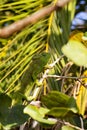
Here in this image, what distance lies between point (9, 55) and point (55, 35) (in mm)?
185

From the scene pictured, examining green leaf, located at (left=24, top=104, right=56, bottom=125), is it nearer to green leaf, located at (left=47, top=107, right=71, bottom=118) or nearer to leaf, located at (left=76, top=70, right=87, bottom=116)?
green leaf, located at (left=47, top=107, right=71, bottom=118)

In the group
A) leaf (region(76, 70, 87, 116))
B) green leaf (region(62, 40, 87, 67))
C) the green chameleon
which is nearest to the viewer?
green leaf (region(62, 40, 87, 67))

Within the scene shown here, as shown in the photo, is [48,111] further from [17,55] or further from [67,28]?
[67,28]

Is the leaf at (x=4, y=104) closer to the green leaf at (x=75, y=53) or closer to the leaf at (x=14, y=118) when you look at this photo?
the leaf at (x=14, y=118)

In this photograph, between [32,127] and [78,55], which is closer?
[78,55]

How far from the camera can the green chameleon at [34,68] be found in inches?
22.1

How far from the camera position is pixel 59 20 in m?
1.14

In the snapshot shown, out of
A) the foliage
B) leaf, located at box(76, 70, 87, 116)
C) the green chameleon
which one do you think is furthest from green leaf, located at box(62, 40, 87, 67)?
leaf, located at box(76, 70, 87, 116)

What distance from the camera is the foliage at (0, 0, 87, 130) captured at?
466 mm

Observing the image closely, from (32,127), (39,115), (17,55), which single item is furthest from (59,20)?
(39,115)

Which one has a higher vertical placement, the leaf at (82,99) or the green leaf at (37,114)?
the green leaf at (37,114)

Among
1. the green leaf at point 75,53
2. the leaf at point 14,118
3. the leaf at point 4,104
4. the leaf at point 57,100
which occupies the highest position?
the green leaf at point 75,53

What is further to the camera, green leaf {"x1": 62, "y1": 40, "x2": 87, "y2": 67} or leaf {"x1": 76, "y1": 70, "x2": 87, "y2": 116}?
leaf {"x1": 76, "y1": 70, "x2": 87, "y2": 116}

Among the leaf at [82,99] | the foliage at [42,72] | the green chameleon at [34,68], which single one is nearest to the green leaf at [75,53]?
the foliage at [42,72]
